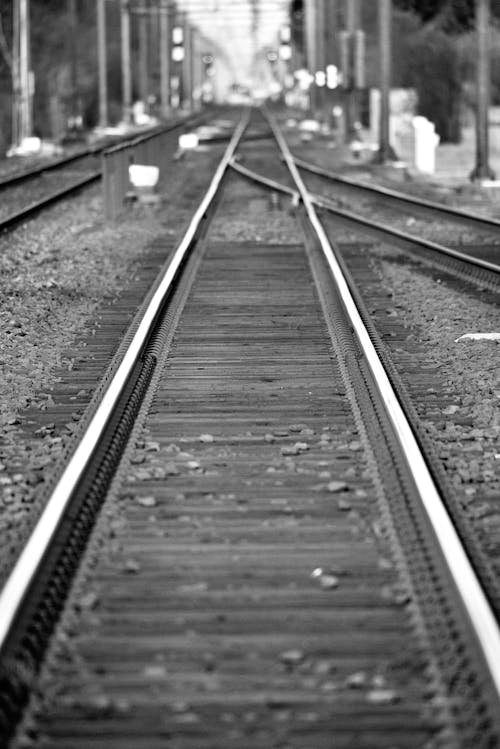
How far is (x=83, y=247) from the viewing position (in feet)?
58.7

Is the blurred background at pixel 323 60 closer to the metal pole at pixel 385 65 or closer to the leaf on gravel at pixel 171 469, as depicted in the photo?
the metal pole at pixel 385 65

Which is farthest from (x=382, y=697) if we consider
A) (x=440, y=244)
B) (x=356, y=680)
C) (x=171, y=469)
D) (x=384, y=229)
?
(x=384, y=229)

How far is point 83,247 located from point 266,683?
45.7 ft

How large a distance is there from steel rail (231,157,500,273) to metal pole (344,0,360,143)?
1289 centimetres

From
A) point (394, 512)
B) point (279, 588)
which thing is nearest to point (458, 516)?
point (394, 512)

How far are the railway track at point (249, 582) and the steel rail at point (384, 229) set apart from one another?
5.76 metres

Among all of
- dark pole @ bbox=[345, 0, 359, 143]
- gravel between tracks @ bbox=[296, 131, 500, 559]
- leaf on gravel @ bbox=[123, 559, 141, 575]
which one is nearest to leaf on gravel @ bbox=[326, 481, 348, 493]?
gravel between tracks @ bbox=[296, 131, 500, 559]

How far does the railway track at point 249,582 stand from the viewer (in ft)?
13.6

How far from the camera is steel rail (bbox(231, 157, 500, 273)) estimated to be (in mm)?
14684

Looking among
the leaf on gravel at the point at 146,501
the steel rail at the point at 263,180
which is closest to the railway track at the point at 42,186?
the steel rail at the point at 263,180

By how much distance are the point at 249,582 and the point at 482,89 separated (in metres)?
25.0

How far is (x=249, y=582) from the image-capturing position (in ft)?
17.3

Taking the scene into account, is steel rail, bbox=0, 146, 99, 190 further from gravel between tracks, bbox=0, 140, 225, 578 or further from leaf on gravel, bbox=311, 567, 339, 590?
leaf on gravel, bbox=311, 567, 339, 590

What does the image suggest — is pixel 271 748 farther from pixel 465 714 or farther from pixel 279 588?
pixel 279 588
